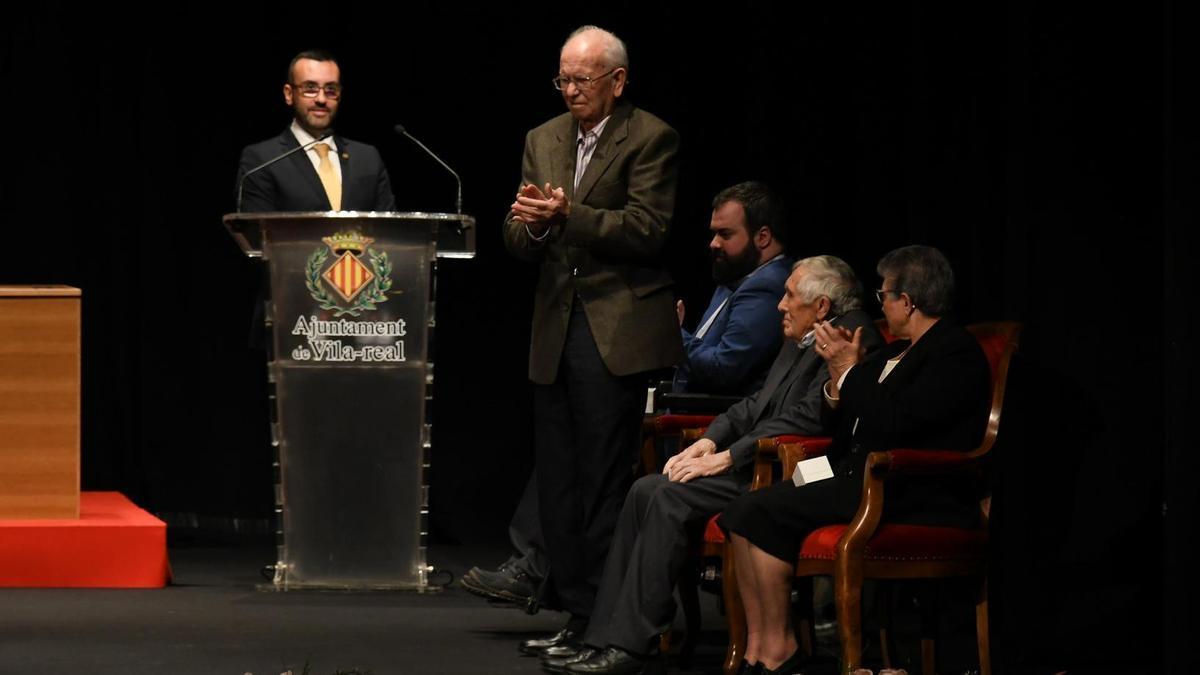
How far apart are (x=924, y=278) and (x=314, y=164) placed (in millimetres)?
2324

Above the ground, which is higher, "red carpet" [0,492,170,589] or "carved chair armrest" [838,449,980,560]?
"carved chair armrest" [838,449,980,560]

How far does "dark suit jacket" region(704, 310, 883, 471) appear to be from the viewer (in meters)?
4.54

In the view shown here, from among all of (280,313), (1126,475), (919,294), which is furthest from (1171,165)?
(280,313)

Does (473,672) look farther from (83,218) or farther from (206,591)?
(83,218)

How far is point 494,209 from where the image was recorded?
289 inches

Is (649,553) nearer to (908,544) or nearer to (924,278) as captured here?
(908,544)

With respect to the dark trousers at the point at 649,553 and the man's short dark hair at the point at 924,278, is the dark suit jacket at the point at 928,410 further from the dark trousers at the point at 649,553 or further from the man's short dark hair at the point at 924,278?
the dark trousers at the point at 649,553

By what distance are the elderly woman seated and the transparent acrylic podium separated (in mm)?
1388

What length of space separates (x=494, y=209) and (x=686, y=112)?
81cm

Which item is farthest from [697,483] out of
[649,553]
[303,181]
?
[303,181]

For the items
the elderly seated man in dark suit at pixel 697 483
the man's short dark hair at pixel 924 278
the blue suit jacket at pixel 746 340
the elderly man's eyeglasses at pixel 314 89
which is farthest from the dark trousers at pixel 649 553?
the elderly man's eyeglasses at pixel 314 89

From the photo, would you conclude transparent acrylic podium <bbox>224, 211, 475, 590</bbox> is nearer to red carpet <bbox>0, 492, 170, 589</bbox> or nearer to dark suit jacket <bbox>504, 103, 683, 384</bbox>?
red carpet <bbox>0, 492, 170, 589</bbox>

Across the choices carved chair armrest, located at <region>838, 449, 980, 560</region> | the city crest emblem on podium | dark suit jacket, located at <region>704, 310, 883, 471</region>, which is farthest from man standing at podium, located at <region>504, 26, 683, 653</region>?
the city crest emblem on podium

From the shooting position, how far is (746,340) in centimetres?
492
